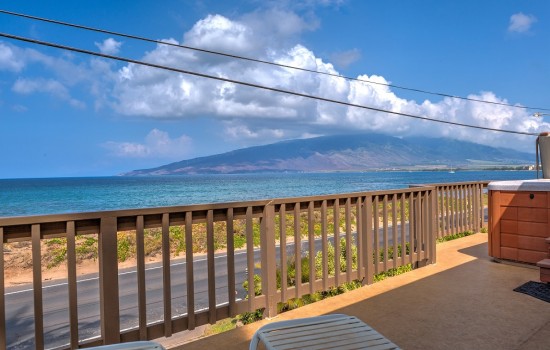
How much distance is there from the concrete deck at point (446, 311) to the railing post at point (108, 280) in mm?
455

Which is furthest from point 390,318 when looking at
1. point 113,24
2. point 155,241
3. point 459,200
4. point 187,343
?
point 113,24

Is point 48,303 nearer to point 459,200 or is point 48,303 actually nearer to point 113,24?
point 459,200

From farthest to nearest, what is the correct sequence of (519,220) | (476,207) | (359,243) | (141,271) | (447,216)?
(476,207) < (447,216) < (519,220) < (359,243) < (141,271)

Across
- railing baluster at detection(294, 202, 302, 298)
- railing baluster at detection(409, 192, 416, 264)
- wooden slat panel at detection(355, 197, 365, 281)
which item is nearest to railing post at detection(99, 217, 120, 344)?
railing baluster at detection(294, 202, 302, 298)

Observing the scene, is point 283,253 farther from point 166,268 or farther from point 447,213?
point 447,213

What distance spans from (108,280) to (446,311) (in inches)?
90.5

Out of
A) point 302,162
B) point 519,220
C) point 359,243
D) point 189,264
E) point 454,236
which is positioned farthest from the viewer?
point 302,162

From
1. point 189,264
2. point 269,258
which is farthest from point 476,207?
point 189,264

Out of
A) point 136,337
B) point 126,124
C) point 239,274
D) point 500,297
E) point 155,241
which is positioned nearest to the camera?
point 136,337

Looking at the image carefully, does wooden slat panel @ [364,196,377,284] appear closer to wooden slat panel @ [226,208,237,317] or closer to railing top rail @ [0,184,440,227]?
railing top rail @ [0,184,440,227]

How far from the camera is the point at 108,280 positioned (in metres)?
2.01

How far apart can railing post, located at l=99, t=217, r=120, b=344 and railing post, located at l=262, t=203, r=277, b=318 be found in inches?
40.0

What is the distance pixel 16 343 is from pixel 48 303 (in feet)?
6.35

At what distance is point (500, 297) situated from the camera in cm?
302
